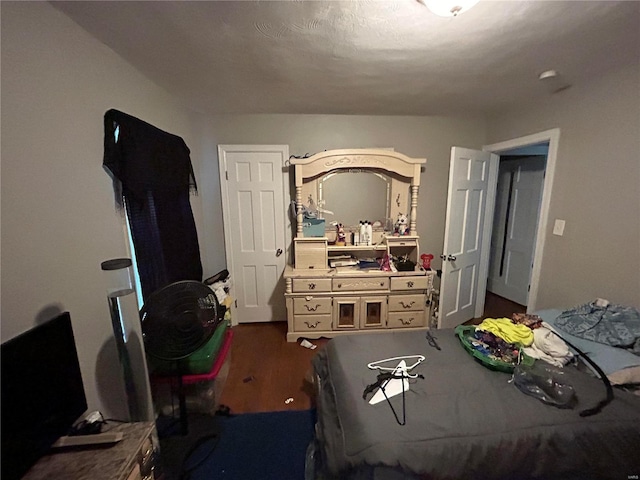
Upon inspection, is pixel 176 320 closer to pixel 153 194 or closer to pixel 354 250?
pixel 153 194

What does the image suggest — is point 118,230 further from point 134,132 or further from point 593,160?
point 593,160

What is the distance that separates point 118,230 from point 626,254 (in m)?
3.19

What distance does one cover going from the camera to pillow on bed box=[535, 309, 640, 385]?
1.34 metres

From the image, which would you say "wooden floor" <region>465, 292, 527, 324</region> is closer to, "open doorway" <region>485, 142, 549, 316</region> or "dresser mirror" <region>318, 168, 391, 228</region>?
"open doorway" <region>485, 142, 549, 316</region>

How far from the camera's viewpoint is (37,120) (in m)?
1.11

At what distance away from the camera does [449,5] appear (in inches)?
41.1

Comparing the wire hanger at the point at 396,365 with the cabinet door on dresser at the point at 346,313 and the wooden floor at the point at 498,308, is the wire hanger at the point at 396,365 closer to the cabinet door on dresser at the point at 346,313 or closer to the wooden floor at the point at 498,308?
the cabinet door on dresser at the point at 346,313

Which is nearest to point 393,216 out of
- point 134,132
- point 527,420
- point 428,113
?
point 428,113

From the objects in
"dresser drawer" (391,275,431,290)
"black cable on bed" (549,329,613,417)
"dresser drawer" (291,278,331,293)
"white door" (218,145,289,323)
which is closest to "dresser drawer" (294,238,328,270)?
"dresser drawer" (291,278,331,293)

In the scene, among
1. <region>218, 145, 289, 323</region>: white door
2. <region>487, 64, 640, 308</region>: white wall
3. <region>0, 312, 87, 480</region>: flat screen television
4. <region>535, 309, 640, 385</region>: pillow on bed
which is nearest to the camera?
<region>0, 312, 87, 480</region>: flat screen television

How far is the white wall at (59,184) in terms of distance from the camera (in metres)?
1.02

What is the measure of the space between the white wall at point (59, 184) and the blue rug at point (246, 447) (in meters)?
0.49

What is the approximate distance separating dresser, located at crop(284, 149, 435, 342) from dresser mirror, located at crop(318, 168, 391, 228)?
0.04 ft

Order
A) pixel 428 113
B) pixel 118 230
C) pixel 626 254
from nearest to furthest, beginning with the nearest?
1. pixel 118 230
2. pixel 626 254
3. pixel 428 113
